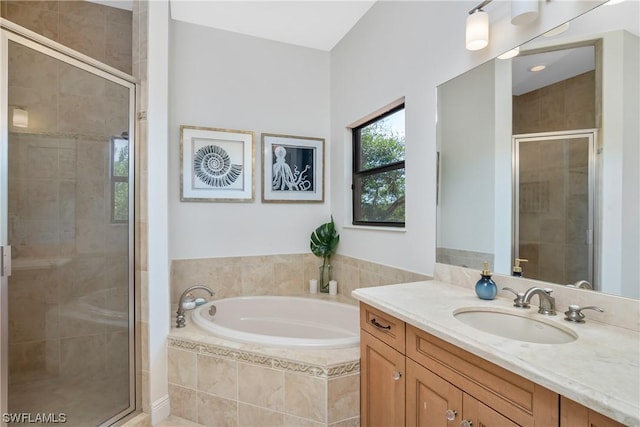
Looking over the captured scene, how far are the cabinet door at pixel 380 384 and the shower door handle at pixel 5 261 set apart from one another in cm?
166

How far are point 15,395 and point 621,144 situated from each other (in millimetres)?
2715

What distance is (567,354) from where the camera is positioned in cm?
79

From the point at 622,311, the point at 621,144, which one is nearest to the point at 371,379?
the point at 622,311

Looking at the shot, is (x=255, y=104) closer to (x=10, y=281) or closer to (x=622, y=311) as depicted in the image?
(x=10, y=281)

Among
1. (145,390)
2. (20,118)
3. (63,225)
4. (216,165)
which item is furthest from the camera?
(216,165)

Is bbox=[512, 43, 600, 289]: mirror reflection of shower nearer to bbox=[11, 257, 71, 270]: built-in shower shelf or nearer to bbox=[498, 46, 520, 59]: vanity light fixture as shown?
bbox=[498, 46, 520, 59]: vanity light fixture

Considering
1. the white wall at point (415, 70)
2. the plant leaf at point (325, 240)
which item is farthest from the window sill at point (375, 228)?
the plant leaf at point (325, 240)

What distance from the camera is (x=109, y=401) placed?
182cm

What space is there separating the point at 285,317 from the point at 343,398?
1217 millimetres

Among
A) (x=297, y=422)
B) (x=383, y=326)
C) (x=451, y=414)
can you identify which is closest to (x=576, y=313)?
(x=451, y=414)

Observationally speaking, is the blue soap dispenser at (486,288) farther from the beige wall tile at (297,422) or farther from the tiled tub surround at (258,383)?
the beige wall tile at (297,422)

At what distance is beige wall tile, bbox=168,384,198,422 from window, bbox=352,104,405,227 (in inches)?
68.0

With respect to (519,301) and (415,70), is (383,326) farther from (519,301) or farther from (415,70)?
(415,70)

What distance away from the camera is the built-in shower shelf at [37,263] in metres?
1.50
